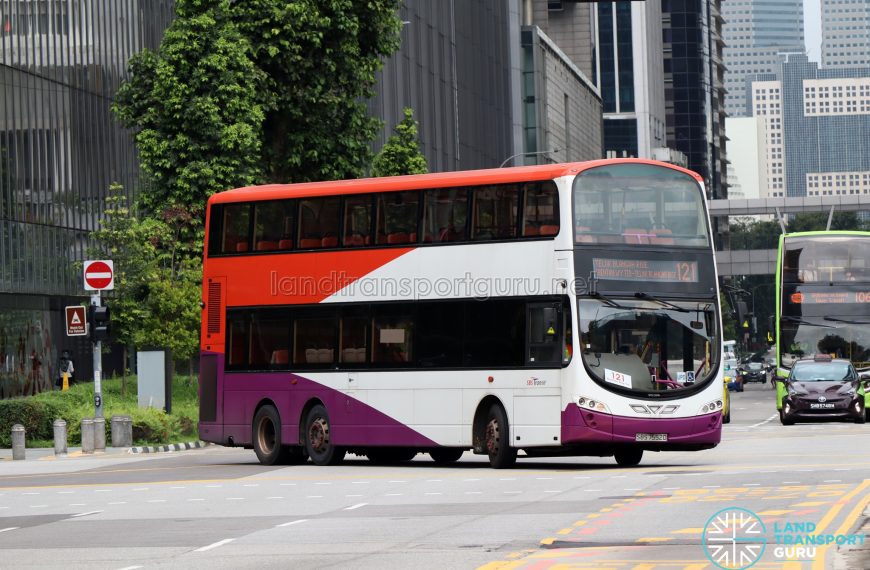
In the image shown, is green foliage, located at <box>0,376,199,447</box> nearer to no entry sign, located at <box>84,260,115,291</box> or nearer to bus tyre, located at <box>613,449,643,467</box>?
no entry sign, located at <box>84,260,115,291</box>

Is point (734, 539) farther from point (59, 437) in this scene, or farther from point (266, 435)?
point (59, 437)

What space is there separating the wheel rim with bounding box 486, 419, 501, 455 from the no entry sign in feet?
42.4

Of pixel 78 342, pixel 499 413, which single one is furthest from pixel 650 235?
pixel 78 342

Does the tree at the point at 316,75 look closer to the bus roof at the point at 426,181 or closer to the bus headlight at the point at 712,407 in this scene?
the bus roof at the point at 426,181

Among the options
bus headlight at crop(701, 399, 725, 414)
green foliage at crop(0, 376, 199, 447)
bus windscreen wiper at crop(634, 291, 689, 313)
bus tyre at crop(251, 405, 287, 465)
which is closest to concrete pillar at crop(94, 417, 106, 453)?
green foliage at crop(0, 376, 199, 447)

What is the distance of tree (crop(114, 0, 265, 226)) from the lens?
42406mm

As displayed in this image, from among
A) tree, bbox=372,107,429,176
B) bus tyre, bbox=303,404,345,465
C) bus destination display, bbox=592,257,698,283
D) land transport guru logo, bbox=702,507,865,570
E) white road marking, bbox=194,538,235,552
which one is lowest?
white road marking, bbox=194,538,235,552

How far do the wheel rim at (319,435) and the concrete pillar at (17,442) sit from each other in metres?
7.64

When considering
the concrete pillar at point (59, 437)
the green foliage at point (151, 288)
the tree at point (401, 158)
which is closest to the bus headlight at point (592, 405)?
the concrete pillar at point (59, 437)

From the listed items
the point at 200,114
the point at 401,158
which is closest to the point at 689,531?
the point at 200,114

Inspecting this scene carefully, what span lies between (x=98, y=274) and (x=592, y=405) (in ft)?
49.6

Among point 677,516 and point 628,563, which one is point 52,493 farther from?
point 628,563

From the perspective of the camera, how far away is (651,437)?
76.7 ft

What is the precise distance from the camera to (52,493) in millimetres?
22734
